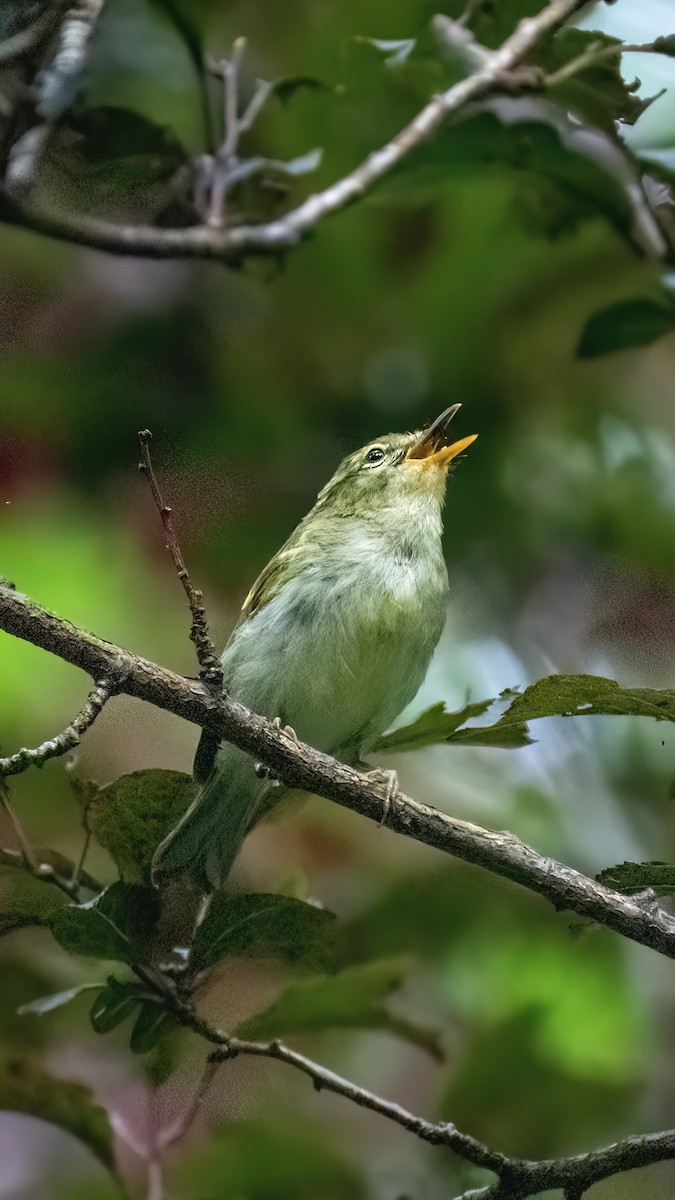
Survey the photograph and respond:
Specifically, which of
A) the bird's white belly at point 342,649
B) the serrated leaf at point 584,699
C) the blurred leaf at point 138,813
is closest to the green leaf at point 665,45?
the bird's white belly at point 342,649

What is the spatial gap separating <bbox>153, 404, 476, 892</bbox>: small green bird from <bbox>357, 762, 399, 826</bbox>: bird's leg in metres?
0.10

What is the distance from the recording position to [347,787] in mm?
790

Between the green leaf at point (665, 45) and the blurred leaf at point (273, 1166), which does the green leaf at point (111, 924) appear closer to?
the blurred leaf at point (273, 1166)

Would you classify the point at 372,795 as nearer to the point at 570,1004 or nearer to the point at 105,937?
the point at 105,937

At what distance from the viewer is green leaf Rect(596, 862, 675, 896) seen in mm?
760

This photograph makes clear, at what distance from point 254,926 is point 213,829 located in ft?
0.34

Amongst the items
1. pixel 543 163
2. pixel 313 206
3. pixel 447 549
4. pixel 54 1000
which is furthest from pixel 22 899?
pixel 543 163

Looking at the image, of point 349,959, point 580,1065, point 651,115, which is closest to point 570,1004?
point 580,1065

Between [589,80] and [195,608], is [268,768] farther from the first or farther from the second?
[589,80]

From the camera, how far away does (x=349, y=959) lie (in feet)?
2.88

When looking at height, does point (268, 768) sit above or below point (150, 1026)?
above

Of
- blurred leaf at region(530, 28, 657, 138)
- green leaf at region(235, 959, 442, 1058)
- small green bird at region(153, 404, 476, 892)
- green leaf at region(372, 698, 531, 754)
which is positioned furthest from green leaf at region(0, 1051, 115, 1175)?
blurred leaf at region(530, 28, 657, 138)

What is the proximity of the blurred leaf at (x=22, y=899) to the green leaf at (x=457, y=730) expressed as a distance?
260 mm

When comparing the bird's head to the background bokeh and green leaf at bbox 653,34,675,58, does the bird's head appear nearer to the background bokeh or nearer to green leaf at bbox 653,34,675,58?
the background bokeh
